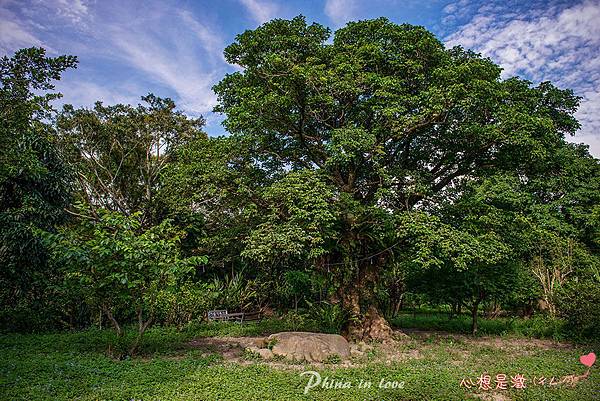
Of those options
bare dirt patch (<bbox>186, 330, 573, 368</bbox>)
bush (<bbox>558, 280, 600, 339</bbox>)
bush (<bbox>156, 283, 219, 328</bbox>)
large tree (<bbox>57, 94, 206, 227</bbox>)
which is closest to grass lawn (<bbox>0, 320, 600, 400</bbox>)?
bare dirt patch (<bbox>186, 330, 573, 368</bbox>)

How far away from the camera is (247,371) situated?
680 cm

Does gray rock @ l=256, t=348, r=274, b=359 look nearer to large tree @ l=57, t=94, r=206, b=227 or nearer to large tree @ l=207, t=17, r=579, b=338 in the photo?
large tree @ l=207, t=17, r=579, b=338

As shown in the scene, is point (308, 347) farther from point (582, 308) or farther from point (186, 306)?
point (582, 308)

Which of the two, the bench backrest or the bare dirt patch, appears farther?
the bench backrest

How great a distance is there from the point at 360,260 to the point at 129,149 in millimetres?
12069

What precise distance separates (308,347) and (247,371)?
1.70 metres

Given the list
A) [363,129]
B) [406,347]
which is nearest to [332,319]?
[406,347]

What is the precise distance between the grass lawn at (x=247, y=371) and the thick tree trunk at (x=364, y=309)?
2.35 feet

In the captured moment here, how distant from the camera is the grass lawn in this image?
5.52 metres

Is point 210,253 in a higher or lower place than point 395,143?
lower

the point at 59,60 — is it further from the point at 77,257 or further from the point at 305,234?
the point at 305,234

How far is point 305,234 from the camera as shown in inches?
339

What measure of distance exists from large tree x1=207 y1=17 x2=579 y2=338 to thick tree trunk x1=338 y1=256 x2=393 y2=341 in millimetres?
30

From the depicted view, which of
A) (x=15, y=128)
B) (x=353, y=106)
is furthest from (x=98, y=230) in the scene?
(x=353, y=106)
